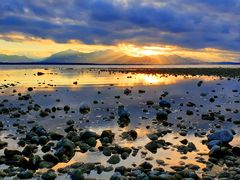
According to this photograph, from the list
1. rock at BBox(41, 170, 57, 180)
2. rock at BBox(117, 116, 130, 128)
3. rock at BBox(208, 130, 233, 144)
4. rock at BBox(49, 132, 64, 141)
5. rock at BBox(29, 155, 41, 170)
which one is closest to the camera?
rock at BBox(41, 170, 57, 180)

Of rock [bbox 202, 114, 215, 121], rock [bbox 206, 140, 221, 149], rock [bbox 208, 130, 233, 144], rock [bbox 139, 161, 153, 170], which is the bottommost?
rock [bbox 202, 114, 215, 121]

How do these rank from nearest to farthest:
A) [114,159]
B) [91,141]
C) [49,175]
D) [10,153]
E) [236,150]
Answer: [49,175] → [114,159] → [10,153] → [236,150] → [91,141]

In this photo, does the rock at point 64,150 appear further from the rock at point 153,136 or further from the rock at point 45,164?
the rock at point 153,136

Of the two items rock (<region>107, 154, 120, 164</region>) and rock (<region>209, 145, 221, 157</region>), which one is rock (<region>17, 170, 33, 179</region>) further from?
rock (<region>209, 145, 221, 157</region>)

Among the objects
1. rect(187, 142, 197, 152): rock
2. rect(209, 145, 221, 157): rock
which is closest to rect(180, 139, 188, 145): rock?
rect(187, 142, 197, 152): rock

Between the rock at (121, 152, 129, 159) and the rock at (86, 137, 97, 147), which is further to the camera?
the rock at (86, 137, 97, 147)

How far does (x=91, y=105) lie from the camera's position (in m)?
35.2

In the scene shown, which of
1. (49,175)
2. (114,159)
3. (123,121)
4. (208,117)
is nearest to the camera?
(49,175)

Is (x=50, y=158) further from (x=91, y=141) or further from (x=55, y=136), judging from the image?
(x=55, y=136)

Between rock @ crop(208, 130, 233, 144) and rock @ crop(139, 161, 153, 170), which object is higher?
rock @ crop(208, 130, 233, 144)

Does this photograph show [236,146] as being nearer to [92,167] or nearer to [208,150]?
[208,150]

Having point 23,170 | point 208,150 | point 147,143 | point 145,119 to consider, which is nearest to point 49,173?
point 23,170

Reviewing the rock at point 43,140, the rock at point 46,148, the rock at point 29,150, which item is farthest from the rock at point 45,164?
the rock at point 43,140

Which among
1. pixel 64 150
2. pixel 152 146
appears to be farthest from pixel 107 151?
pixel 152 146
